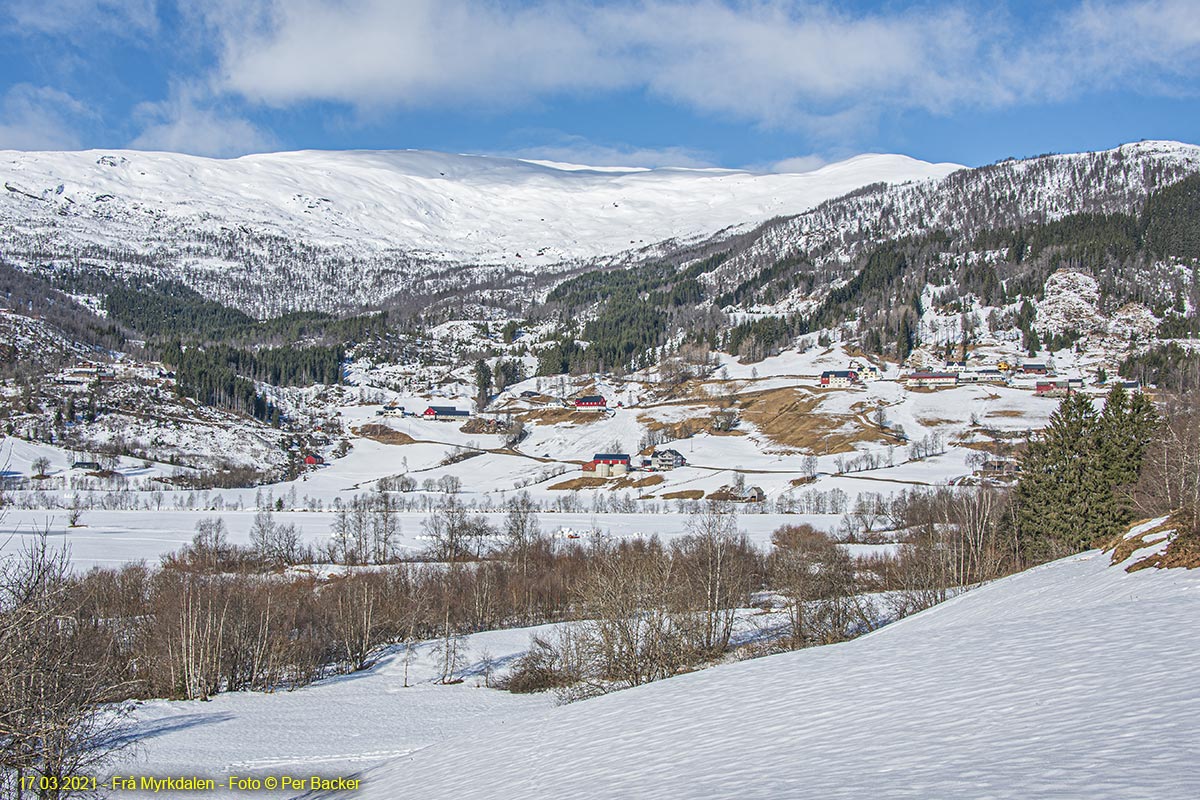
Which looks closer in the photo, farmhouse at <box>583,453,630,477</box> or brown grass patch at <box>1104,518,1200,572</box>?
brown grass patch at <box>1104,518,1200,572</box>

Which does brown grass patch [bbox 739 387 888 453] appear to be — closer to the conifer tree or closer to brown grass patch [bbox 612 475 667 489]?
brown grass patch [bbox 612 475 667 489]

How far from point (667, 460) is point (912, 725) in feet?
522

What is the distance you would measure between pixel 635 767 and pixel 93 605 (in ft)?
198

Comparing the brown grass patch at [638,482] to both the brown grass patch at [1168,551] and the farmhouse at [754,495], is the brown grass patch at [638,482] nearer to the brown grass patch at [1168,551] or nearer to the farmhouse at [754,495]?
the farmhouse at [754,495]

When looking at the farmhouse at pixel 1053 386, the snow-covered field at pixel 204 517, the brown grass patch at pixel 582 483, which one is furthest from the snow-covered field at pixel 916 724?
the farmhouse at pixel 1053 386

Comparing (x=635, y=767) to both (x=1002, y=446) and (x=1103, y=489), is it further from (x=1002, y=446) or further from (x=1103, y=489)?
(x=1002, y=446)

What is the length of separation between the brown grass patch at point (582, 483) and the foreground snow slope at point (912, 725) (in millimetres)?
137683

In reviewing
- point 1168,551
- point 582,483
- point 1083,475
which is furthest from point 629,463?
point 1168,551

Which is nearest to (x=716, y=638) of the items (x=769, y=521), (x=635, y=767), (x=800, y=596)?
(x=800, y=596)

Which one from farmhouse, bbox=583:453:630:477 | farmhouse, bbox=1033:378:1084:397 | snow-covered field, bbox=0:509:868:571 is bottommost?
snow-covered field, bbox=0:509:868:571

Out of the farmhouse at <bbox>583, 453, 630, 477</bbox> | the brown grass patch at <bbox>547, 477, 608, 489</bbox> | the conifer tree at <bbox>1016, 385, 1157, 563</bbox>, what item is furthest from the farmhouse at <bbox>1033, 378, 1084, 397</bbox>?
the conifer tree at <bbox>1016, 385, 1157, 563</bbox>

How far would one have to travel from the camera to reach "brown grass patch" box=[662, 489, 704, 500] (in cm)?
14250

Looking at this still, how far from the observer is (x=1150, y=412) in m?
54.4

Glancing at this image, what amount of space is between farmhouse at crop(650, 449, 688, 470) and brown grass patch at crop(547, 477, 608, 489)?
12810 millimetres
